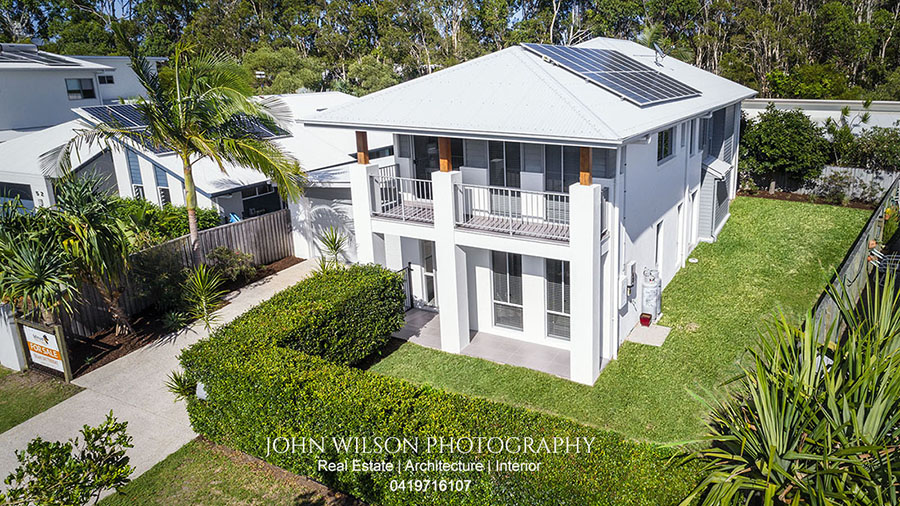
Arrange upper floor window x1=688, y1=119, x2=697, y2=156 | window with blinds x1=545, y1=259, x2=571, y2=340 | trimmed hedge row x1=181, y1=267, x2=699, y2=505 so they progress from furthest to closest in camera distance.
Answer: upper floor window x1=688, y1=119, x2=697, y2=156 < window with blinds x1=545, y1=259, x2=571, y2=340 < trimmed hedge row x1=181, y1=267, x2=699, y2=505

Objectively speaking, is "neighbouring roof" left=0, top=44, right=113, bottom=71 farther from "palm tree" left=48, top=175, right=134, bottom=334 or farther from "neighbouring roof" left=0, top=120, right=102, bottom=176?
"palm tree" left=48, top=175, right=134, bottom=334

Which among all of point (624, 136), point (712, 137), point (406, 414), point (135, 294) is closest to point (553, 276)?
point (624, 136)

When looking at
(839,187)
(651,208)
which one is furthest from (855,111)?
(651,208)

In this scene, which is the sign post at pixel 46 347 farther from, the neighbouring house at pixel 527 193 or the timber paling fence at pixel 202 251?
the neighbouring house at pixel 527 193

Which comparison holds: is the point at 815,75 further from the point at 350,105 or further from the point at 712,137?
the point at 350,105

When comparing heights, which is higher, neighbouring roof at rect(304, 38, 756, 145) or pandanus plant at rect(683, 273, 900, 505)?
neighbouring roof at rect(304, 38, 756, 145)

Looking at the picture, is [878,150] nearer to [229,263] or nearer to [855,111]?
[855,111]

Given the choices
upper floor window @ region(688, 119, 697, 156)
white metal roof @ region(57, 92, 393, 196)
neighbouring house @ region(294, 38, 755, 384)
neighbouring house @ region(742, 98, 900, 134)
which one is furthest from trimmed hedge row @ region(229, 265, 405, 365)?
neighbouring house @ region(742, 98, 900, 134)

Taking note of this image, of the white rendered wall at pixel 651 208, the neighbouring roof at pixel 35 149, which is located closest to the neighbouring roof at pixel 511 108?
the white rendered wall at pixel 651 208
